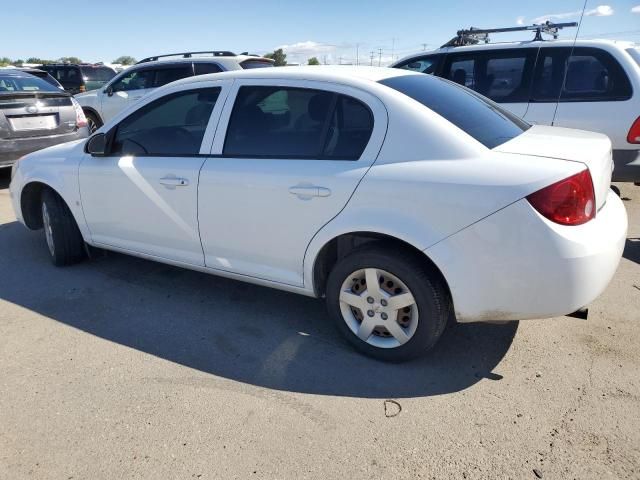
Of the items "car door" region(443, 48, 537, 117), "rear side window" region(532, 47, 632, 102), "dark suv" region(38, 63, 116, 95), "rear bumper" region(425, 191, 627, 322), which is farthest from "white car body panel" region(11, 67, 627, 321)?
"dark suv" region(38, 63, 116, 95)

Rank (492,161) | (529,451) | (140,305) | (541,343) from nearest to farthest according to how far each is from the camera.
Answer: (529,451), (492,161), (541,343), (140,305)

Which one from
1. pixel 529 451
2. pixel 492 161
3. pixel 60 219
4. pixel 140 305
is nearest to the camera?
pixel 529 451

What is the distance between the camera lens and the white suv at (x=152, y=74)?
840 centimetres

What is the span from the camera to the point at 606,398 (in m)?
2.53

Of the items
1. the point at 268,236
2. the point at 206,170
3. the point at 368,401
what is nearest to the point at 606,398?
the point at 368,401

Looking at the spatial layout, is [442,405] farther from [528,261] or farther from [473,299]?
[528,261]

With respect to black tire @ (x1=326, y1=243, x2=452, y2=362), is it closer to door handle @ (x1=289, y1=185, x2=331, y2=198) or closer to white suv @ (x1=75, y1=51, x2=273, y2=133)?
door handle @ (x1=289, y1=185, x2=331, y2=198)

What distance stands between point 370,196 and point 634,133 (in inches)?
148

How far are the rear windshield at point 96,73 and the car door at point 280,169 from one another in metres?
13.6

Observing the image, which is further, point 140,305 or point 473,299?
point 140,305

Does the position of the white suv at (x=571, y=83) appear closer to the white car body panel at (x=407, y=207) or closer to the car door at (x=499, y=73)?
the car door at (x=499, y=73)

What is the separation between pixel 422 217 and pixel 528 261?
0.54 meters

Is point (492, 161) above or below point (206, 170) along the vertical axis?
above

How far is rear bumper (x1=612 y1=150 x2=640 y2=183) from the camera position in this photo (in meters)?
4.88
